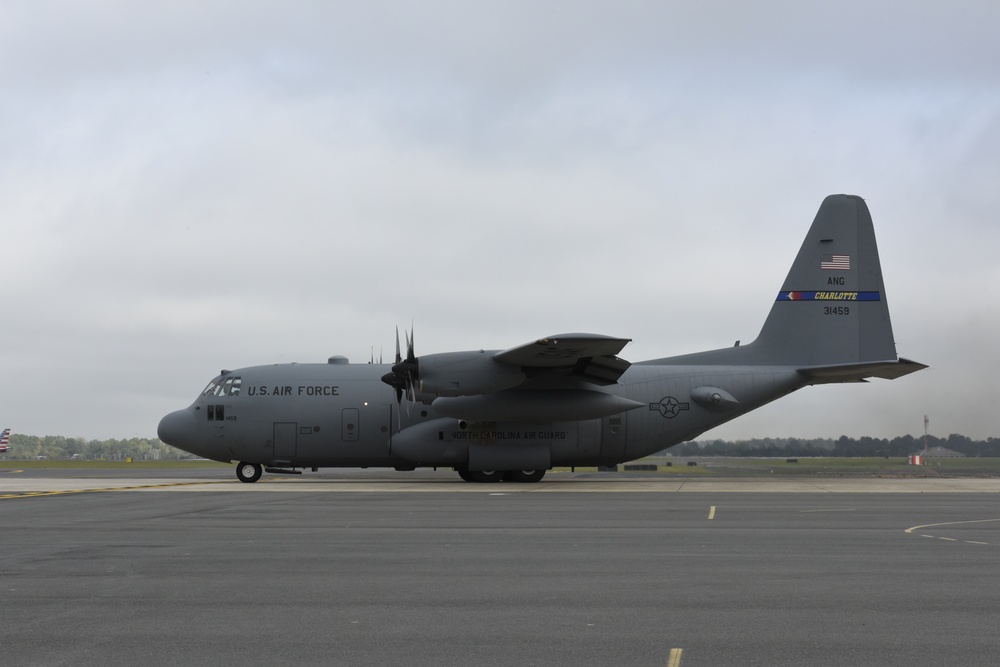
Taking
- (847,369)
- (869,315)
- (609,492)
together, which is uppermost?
(869,315)

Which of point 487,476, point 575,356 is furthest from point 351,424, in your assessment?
point 575,356

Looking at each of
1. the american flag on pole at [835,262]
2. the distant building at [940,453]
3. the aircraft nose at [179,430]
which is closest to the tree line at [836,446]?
the distant building at [940,453]

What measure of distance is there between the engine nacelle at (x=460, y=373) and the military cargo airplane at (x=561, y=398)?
1.58ft

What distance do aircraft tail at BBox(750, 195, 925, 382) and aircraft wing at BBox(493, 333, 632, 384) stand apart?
704cm

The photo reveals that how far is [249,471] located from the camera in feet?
105

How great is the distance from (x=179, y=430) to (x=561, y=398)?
13.6m

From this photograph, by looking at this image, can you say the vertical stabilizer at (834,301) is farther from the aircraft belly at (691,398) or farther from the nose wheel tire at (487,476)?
the nose wheel tire at (487,476)

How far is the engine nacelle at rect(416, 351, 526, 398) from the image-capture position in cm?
2706
